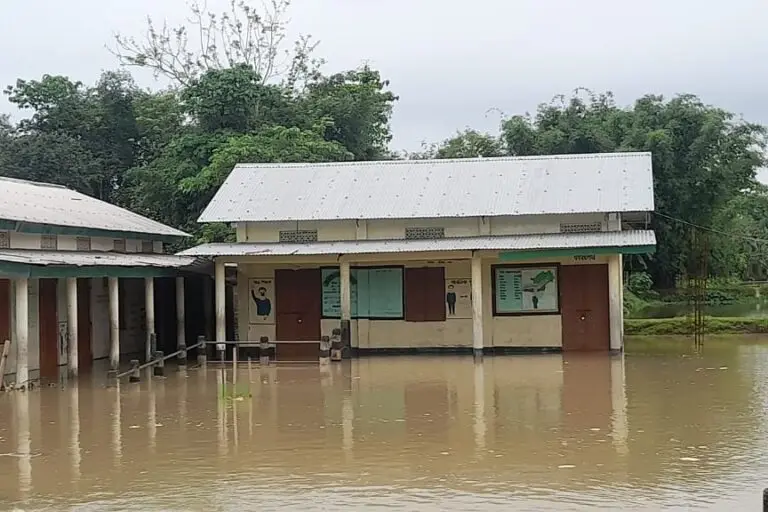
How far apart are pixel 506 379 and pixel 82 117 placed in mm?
26181

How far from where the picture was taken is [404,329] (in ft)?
77.7

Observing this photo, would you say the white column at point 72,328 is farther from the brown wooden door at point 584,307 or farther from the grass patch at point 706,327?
the grass patch at point 706,327

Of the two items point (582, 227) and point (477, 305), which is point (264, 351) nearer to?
point (477, 305)

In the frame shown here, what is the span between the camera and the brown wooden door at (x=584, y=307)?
22.9 metres

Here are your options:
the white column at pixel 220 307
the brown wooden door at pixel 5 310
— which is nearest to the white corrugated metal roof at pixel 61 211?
the brown wooden door at pixel 5 310

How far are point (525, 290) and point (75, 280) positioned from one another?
383 inches

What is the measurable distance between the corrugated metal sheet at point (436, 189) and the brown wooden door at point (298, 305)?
165 cm

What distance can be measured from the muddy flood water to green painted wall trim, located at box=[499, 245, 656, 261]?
101 inches

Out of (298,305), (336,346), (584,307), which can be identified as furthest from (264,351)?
(584,307)

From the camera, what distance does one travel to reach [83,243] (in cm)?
2261

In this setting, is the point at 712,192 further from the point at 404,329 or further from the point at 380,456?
the point at 380,456

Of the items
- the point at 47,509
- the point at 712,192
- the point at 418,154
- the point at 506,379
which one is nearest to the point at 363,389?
the point at 506,379

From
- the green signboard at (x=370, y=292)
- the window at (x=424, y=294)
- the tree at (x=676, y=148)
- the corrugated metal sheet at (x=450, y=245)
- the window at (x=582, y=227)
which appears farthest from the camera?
the tree at (x=676, y=148)

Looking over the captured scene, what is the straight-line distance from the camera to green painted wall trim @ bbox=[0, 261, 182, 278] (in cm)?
1684
